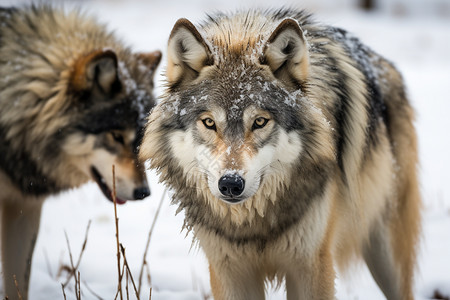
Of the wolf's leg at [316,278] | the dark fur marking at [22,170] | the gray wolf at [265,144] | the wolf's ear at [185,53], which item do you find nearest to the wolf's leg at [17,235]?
the dark fur marking at [22,170]

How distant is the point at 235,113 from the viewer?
8.02ft

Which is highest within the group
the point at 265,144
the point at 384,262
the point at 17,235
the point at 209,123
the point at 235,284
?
the point at 209,123

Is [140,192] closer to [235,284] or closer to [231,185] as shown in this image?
[235,284]

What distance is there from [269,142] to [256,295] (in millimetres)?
956

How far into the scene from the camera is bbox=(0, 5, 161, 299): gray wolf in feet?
12.0

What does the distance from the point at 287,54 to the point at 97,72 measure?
1.62 m

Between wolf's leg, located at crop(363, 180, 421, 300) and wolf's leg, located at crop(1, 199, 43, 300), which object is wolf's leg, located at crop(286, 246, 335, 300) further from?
wolf's leg, located at crop(1, 199, 43, 300)

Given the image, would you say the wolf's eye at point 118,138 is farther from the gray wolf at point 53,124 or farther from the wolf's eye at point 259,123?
the wolf's eye at point 259,123

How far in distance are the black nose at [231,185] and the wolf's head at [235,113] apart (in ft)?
0.05

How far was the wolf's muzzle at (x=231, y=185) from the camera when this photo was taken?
2.25m

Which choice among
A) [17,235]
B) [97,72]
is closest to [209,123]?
[97,72]

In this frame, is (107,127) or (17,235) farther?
(17,235)

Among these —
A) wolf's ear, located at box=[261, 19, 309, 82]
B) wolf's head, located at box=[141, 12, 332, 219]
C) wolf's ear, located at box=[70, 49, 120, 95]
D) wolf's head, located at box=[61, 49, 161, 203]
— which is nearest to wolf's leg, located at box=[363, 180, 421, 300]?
wolf's head, located at box=[141, 12, 332, 219]

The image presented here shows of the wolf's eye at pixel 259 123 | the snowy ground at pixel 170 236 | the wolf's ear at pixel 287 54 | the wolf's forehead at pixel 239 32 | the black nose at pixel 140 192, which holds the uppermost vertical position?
the wolf's forehead at pixel 239 32
